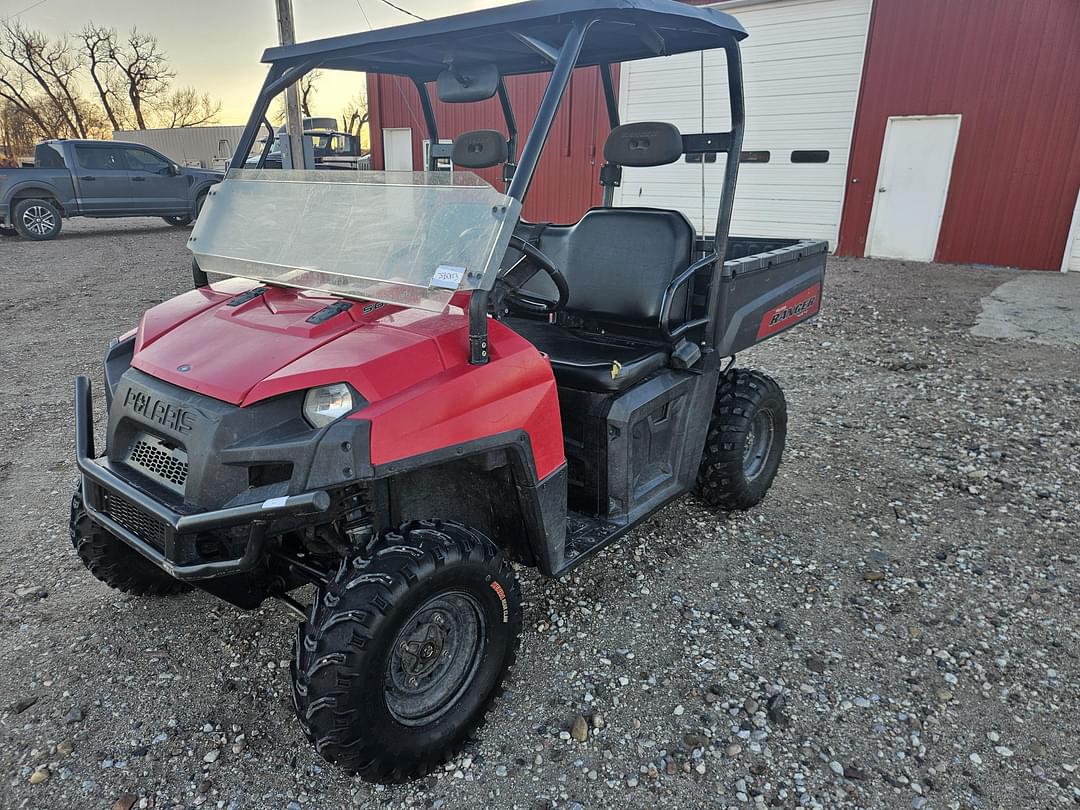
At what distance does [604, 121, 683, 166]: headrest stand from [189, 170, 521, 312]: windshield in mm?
822

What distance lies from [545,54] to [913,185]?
9870 millimetres

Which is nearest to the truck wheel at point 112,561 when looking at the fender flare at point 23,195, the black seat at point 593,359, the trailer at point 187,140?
the black seat at point 593,359

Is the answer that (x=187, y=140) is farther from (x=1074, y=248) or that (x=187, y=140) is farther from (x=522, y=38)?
(x=522, y=38)

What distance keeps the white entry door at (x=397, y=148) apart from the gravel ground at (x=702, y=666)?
13.2 meters

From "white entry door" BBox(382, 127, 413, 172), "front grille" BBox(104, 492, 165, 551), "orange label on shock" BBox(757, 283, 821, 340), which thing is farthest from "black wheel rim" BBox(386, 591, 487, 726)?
"white entry door" BBox(382, 127, 413, 172)

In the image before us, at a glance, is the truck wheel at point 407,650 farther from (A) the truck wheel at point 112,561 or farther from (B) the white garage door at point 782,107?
(B) the white garage door at point 782,107

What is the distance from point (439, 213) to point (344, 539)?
3.30 feet

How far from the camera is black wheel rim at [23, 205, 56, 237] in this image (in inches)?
484

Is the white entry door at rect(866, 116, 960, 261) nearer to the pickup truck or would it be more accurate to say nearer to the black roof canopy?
the black roof canopy

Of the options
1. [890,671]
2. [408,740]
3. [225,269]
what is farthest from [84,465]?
[890,671]

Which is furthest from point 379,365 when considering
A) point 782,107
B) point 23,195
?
point 23,195

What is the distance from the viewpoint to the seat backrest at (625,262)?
3068mm

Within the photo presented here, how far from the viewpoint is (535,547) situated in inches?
92.1

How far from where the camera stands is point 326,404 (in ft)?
6.09
